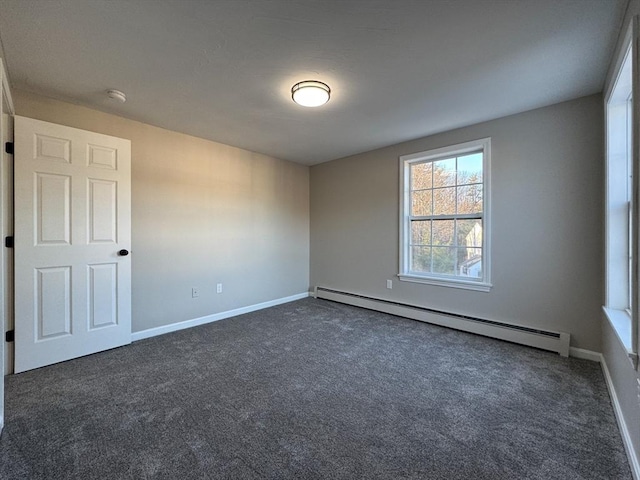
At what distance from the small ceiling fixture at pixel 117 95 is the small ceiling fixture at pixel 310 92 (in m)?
1.51

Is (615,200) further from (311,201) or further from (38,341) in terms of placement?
(38,341)

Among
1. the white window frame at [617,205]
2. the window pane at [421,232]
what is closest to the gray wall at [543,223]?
the white window frame at [617,205]

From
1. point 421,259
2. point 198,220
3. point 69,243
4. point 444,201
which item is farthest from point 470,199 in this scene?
point 69,243

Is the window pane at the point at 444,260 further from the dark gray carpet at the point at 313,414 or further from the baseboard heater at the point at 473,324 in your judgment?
the dark gray carpet at the point at 313,414

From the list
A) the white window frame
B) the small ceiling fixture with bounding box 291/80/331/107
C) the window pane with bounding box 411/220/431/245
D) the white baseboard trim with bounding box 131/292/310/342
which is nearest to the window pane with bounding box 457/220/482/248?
the window pane with bounding box 411/220/431/245

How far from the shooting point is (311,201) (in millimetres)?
5082

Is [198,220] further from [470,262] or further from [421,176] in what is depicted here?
[470,262]

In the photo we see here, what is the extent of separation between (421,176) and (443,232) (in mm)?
819

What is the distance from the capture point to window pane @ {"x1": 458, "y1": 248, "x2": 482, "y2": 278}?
3.27 metres

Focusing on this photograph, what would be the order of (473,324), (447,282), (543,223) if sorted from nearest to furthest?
1. (543,223)
2. (473,324)
3. (447,282)

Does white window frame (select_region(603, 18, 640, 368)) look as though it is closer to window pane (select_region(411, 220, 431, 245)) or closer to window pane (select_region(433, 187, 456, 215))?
window pane (select_region(433, 187, 456, 215))

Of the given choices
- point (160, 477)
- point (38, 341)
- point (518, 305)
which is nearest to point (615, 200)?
point (518, 305)

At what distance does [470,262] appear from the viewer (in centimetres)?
335

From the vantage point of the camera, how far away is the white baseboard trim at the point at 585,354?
2.51 metres
